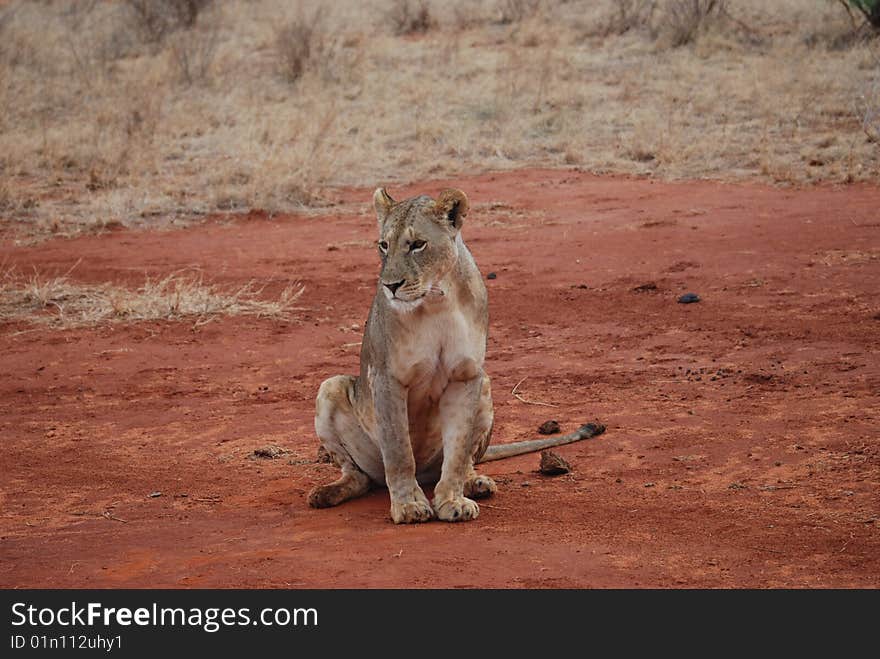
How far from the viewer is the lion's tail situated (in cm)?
699

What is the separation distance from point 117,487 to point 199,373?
2.87 metres

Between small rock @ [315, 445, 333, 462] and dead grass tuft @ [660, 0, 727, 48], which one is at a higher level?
dead grass tuft @ [660, 0, 727, 48]

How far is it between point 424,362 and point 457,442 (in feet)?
1.39

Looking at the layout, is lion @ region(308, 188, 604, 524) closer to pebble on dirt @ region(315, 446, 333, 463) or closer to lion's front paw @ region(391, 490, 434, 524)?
lion's front paw @ region(391, 490, 434, 524)

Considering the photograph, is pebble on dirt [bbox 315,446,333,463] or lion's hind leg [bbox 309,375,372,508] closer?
lion's hind leg [bbox 309,375,372,508]

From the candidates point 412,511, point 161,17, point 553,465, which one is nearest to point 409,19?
point 161,17

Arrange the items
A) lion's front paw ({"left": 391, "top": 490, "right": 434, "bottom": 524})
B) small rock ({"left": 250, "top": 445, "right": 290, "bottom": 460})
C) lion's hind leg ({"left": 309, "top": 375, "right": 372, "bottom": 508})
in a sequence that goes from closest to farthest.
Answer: lion's front paw ({"left": 391, "top": 490, "right": 434, "bottom": 524}) → lion's hind leg ({"left": 309, "top": 375, "right": 372, "bottom": 508}) → small rock ({"left": 250, "top": 445, "right": 290, "bottom": 460})

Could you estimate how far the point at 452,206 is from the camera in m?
5.62

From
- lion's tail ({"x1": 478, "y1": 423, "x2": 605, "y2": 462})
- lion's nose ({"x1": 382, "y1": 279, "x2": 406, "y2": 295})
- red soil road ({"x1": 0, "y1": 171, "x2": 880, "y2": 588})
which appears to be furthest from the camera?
lion's tail ({"x1": 478, "y1": 423, "x2": 605, "y2": 462})

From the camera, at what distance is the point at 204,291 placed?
37.8 feet

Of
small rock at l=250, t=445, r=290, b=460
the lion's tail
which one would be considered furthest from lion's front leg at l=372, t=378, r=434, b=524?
small rock at l=250, t=445, r=290, b=460

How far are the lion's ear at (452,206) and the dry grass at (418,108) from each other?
10.4 m

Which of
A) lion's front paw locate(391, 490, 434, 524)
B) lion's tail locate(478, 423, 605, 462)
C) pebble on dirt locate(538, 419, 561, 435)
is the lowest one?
pebble on dirt locate(538, 419, 561, 435)

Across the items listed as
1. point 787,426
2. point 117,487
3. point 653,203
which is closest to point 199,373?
point 117,487
